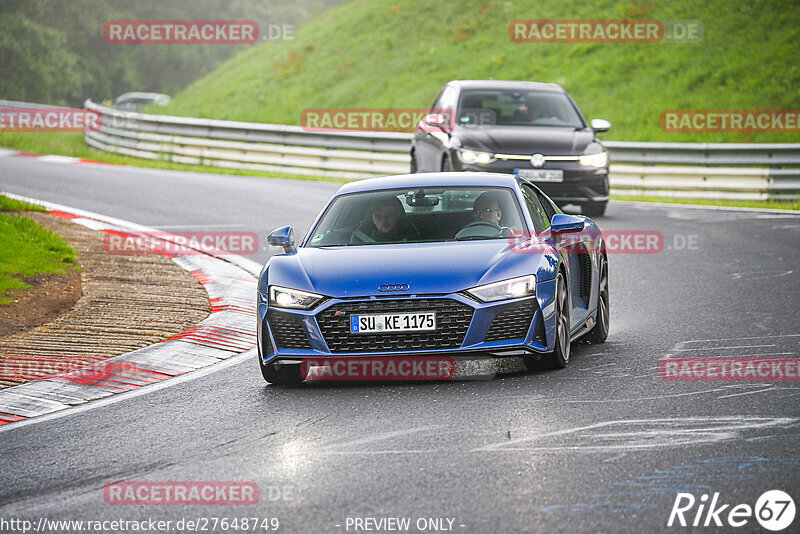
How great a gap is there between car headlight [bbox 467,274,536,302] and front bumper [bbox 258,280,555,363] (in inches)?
1.5

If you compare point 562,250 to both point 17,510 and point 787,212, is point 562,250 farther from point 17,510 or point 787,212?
point 787,212

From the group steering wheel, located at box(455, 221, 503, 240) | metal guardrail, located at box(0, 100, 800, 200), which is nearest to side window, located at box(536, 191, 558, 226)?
steering wheel, located at box(455, 221, 503, 240)

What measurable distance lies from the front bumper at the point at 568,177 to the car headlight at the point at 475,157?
0.06m

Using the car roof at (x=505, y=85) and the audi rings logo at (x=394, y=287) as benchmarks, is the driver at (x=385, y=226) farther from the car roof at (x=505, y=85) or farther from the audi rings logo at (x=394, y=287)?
the car roof at (x=505, y=85)

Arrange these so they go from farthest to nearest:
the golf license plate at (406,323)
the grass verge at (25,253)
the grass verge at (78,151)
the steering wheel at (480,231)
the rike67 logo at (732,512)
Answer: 1. the grass verge at (78,151)
2. the grass verge at (25,253)
3. the steering wheel at (480,231)
4. the golf license plate at (406,323)
5. the rike67 logo at (732,512)

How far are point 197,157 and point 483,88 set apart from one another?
12.2 m

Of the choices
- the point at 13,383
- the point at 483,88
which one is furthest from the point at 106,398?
the point at 483,88

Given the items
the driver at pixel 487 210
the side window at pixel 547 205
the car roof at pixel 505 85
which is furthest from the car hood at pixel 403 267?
the car roof at pixel 505 85

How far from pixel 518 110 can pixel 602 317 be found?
348 inches

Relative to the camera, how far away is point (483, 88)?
18031 mm

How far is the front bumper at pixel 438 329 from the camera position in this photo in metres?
7.45

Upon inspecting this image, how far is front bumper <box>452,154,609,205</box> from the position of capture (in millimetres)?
16344

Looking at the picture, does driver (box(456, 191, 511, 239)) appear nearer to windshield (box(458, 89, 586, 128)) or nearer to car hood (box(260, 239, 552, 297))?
car hood (box(260, 239, 552, 297))

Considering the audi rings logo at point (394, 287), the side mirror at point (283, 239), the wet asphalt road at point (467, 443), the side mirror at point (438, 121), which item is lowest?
the wet asphalt road at point (467, 443)
